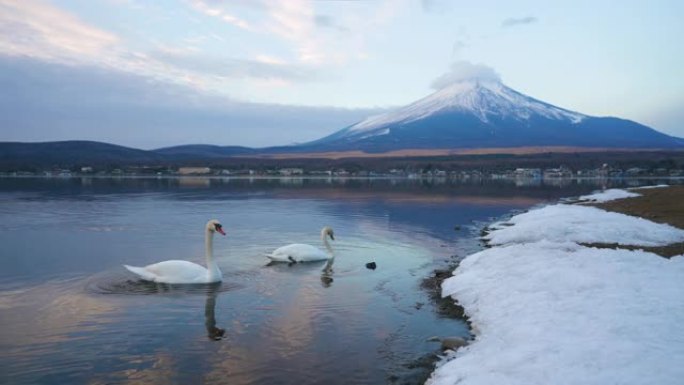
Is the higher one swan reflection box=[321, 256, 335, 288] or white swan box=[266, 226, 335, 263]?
white swan box=[266, 226, 335, 263]

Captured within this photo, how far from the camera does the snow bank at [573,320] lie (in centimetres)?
732

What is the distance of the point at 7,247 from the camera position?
22.2m

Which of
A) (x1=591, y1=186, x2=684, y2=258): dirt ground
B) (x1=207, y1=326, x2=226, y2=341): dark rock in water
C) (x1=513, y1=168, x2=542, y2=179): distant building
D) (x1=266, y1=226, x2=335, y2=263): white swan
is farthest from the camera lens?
(x1=513, y1=168, x2=542, y2=179): distant building

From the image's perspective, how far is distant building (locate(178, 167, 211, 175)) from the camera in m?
167

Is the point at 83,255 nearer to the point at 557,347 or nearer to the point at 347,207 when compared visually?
the point at 557,347

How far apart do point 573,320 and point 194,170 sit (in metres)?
170

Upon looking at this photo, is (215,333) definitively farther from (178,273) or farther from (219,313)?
(178,273)

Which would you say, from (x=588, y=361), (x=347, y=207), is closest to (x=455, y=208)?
(x=347, y=207)

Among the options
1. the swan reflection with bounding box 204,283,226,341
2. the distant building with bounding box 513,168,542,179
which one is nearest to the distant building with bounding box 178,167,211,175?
the distant building with bounding box 513,168,542,179

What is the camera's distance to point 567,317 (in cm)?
958

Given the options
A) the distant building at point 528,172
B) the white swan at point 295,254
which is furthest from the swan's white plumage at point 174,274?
the distant building at point 528,172

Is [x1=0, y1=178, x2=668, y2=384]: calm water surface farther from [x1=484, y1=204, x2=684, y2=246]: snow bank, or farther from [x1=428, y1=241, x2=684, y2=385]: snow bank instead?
[x1=484, y1=204, x2=684, y2=246]: snow bank

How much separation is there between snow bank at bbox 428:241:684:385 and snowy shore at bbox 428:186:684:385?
0.6 inches

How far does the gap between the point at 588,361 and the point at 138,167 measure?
599ft
